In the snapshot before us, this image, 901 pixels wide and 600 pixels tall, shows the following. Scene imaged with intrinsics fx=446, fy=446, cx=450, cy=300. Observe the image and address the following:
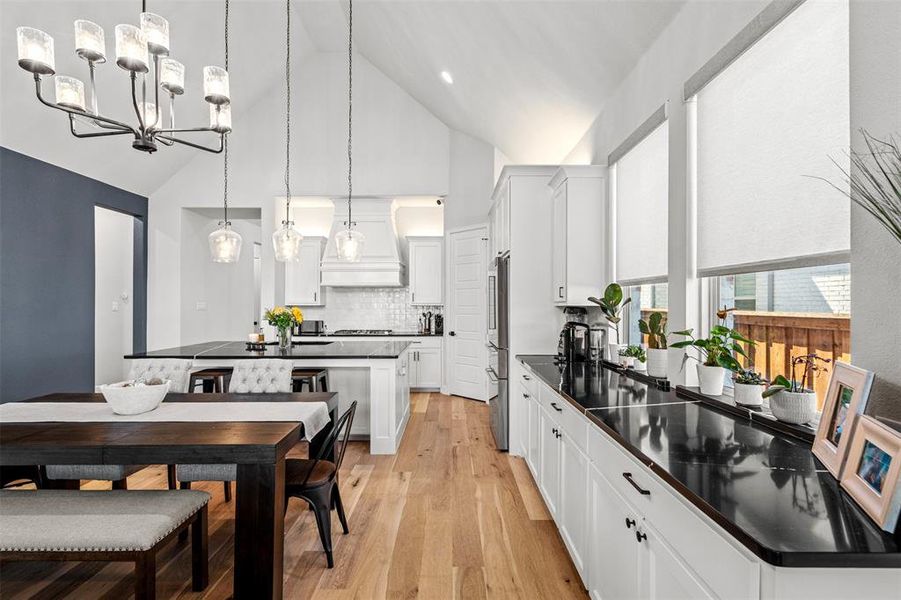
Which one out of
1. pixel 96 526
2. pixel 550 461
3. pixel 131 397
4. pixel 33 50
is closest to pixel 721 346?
pixel 550 461

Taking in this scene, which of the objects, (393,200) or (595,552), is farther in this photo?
(393,200)

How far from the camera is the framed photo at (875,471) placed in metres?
0.89

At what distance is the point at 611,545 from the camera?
1.64 meters

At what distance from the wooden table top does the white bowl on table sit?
208 mm

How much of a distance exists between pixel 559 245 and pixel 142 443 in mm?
3079

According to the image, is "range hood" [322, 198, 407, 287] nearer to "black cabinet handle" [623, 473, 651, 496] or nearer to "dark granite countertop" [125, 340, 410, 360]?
"dark granite countertop" [125, 340, 410, 360]

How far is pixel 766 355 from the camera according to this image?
194cm

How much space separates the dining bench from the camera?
165 cm

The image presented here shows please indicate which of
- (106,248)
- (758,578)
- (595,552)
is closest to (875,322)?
(758,578)

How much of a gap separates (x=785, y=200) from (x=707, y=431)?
93cm

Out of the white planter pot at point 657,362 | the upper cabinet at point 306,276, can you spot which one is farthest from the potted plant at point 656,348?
the upper cabinet at point 306,276

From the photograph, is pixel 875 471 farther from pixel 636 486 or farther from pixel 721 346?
pixel 721 346

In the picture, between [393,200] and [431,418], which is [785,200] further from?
[393,200]

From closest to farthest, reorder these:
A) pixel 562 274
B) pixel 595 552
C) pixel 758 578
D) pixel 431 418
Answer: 1. pixel 758 578
2. pixel 595 552
3. pixel 562 274
4. pixel 431 418
